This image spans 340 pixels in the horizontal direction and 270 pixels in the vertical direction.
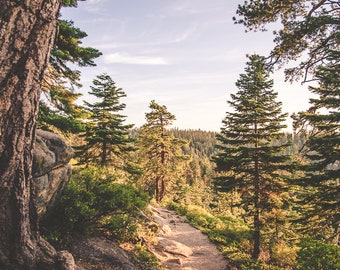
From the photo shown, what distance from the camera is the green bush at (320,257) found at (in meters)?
5.56

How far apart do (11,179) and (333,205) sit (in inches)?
457

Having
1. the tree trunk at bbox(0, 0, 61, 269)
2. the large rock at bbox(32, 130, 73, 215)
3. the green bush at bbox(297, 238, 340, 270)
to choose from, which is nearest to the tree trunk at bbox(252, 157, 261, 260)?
the green bush at bbox(297, 238, 340, 270)

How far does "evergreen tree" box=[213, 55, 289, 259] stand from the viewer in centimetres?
1325

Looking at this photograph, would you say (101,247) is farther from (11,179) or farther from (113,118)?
(113,118)

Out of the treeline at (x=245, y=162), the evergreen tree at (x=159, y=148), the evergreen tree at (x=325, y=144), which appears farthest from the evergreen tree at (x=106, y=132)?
the evergreen tree at (x=325, y=144)

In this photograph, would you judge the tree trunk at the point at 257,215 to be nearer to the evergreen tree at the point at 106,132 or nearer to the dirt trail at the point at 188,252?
the dirt trail at the point at 188,252

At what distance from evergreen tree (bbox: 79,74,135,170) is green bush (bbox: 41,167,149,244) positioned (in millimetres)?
9325

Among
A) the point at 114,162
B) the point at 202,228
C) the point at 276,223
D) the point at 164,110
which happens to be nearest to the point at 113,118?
the point at 114,162

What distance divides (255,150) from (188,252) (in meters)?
6.96

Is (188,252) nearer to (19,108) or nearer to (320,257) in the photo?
(320,257)

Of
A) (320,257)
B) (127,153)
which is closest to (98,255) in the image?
(320,257)

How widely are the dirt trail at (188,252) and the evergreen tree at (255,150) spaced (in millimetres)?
2772

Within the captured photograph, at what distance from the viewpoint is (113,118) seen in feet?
59.5

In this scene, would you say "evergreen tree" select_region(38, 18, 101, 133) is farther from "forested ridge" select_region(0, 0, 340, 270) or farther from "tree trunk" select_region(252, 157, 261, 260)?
"tree trunk" select_region(252, 157, 261, 260)
